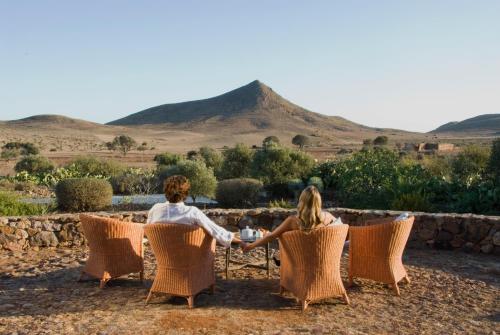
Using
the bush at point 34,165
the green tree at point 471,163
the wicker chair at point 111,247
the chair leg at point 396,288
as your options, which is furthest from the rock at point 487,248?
the bush at point 34,165

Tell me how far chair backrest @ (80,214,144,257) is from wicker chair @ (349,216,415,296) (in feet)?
8.03

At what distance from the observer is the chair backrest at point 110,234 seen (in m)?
5.88

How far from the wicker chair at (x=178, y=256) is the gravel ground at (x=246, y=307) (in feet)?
0.63

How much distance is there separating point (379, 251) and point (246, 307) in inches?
61.7

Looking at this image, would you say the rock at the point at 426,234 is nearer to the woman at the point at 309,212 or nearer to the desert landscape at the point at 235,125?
the woman at the point at 309,212

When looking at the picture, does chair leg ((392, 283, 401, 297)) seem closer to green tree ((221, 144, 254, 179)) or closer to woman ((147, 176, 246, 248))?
woman ((147, 176, 246, 248))

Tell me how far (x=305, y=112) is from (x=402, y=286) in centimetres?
11615

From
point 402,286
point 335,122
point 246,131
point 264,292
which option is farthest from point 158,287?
point 335,122

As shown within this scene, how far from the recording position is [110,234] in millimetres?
5922

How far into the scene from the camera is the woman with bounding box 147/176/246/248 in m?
5.37

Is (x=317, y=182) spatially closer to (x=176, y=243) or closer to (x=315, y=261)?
(x=315, y=261)

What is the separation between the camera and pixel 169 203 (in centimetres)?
551

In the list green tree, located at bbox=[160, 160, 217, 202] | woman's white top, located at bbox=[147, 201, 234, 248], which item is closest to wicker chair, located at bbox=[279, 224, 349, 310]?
woman's white top, located at bbox=[147, 201, 234, 248]

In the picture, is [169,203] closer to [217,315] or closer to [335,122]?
[217,315]
